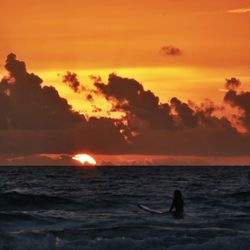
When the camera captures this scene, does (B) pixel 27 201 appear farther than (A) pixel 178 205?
Yes

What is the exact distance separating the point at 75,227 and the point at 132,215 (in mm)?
6827

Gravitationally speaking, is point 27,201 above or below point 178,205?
below

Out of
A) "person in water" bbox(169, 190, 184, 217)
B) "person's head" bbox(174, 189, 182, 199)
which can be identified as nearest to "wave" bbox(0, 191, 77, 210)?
"person in water" bbox(169, 190, 184, 217)

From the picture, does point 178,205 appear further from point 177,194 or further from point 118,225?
point 118,225

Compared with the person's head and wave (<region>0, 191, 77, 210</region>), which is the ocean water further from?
the person's head

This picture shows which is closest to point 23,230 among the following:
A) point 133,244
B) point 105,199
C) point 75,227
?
point 75,227

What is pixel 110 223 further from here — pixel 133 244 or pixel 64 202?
pixel 64 202

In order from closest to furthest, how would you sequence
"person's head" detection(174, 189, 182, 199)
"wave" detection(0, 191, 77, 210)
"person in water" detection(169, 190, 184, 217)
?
"person's head" detection(174, 189, 182, 199) < "person in water" detection(169, 190, 184, 217) < "wave" detection(0, 191, 77, 210)

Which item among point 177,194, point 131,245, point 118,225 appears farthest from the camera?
point 177,194

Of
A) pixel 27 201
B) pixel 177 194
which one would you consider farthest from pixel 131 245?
pixel 27 201

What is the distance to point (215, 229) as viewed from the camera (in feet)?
114

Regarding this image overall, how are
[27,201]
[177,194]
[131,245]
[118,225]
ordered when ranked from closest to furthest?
[131,245]
[118,225]
[177,194]
[27,201]

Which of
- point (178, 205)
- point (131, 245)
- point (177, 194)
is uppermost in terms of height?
point (177, 194)

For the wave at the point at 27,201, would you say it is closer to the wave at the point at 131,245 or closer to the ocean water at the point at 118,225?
the ocean water at the point at 118,225
